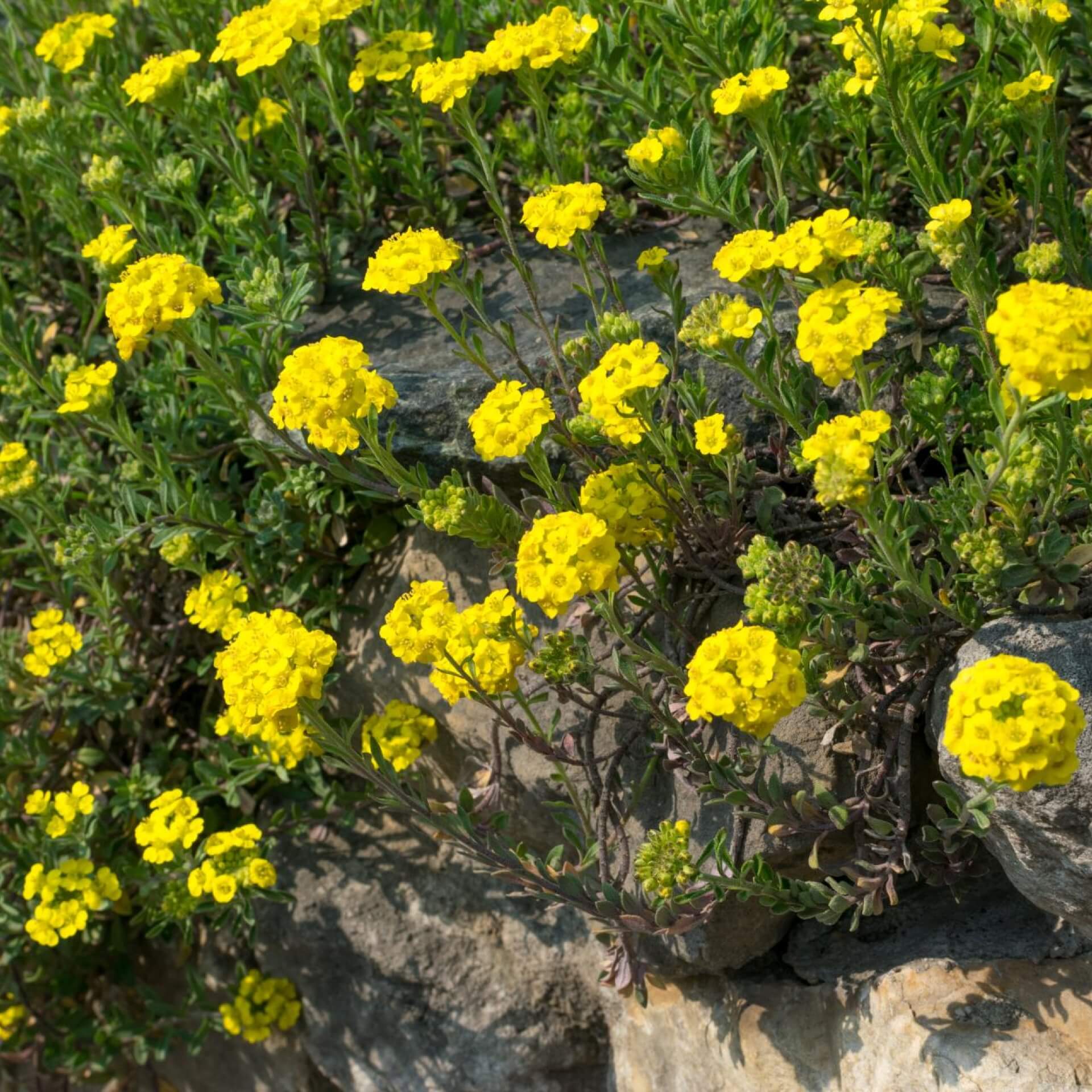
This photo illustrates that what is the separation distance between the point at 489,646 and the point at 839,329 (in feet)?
3.28

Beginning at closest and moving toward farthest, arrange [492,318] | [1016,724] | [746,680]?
1. [1016,724]
2. [746,680]
3. [492,318]

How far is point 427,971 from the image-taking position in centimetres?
381

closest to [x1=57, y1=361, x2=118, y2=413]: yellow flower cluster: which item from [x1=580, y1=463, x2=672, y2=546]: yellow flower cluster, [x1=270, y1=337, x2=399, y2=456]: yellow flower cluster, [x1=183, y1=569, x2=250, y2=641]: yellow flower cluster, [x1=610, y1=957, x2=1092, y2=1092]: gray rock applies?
[x1=183, y1=569, x2=250, y2=641]: yellow flower cluster

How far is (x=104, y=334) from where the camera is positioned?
4.57 m

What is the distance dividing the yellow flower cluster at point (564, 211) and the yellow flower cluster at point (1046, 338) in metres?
1.14

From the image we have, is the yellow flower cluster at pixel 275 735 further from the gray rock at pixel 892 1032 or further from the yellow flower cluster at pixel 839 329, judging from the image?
the yellow flower cluster at pixel 839 329

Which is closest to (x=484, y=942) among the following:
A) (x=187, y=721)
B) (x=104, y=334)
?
(x=187, y=721)

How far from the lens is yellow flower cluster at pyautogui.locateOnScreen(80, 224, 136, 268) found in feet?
11.2

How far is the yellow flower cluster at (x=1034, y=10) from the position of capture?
271 centimetres

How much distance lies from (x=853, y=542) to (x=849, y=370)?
68 cm

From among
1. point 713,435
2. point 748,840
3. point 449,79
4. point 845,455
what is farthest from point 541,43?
point 748,840

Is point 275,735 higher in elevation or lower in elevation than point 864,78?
lower

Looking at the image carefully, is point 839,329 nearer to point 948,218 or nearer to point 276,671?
point 948,218

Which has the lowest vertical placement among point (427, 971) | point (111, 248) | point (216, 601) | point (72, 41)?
point (427, 971)
